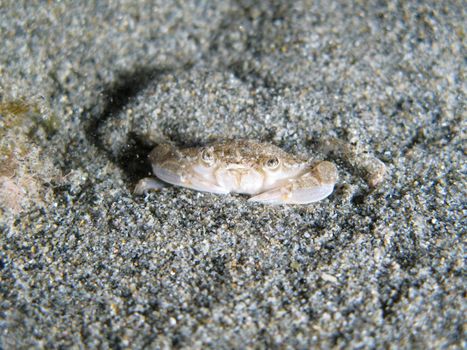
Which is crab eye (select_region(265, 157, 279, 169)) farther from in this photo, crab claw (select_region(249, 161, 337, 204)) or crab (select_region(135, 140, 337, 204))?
crab claw (select_region(249, 161, 337, 204))

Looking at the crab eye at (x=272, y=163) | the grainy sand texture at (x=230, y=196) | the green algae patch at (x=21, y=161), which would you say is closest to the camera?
the grainy sand texture at (x=230, y=196)

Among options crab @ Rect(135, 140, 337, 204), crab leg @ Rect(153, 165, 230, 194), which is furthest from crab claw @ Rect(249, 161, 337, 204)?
crab leg @ Rect(153, 165, 230, 194)

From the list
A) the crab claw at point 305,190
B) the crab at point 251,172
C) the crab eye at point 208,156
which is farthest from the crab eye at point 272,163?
the crab eye at point 208,156

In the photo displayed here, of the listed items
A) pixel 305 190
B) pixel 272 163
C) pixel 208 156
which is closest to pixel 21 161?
pixel 208 156

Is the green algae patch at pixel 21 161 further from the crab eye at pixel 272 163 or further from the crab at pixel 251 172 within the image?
the crab eye at pixel 272 163

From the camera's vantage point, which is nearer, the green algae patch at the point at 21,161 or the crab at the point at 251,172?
the crab at the point at 251,172

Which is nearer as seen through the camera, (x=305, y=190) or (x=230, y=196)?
(x=305, y=190)

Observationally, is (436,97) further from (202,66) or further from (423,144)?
(202,66)

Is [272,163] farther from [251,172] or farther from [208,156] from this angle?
[208,156]
